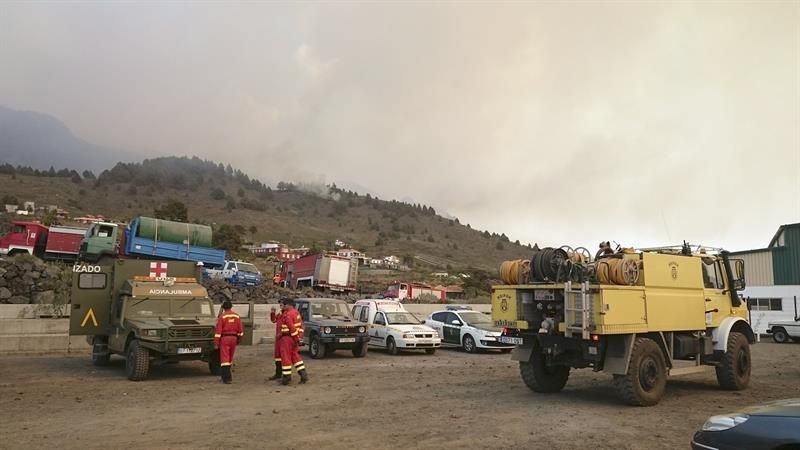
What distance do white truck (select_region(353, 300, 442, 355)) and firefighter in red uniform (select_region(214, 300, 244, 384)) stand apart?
6772 millimetres

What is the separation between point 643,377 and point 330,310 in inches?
425

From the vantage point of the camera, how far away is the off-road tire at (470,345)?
64.0 ft

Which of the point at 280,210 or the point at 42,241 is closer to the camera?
the point at 42,241

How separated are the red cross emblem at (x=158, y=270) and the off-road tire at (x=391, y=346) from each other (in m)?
7.59

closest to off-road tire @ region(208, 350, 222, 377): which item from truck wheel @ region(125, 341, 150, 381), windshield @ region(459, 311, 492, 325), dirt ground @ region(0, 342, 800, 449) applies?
dirt ground @ region(0, 342, 800, 449)

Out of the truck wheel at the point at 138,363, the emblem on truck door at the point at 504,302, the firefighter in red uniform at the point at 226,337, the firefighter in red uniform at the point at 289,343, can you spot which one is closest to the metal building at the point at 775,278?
the emblem on truck door at the point at 504,302

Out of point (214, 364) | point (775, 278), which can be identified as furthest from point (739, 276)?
point (775, 278)

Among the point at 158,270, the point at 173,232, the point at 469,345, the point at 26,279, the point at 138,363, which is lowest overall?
the point at 138,363

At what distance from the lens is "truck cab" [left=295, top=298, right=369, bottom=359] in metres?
17.0

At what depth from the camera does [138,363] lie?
12.1 meters

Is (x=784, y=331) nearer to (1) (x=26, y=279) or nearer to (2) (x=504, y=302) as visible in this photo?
(2) (x=504, y=302)

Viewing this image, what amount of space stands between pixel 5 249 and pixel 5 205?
3830 centimetres

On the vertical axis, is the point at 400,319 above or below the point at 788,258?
below

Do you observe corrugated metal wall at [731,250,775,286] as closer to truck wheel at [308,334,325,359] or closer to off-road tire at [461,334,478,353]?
off-road tire at [461,334,478,353]
